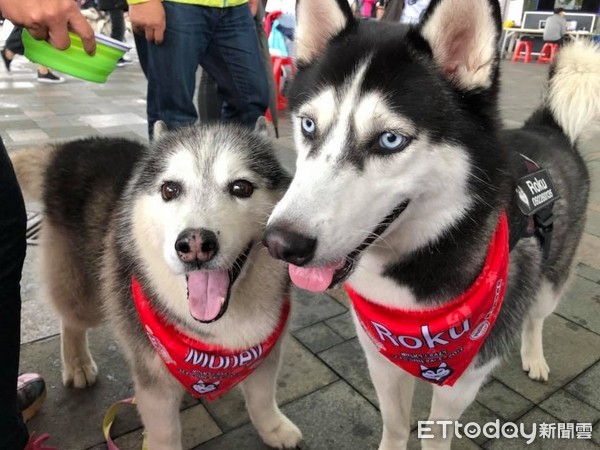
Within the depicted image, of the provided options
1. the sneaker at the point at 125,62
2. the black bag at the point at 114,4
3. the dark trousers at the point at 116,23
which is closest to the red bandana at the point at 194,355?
the black bag at the point at 114,4

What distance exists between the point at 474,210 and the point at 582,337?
1934 mm

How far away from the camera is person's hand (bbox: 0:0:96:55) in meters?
1.42

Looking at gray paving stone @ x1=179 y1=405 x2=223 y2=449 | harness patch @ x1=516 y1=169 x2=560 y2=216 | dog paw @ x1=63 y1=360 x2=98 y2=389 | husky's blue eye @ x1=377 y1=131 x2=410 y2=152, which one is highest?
husky's blue eye @ x1=377 y1=131 x2=410 y2=152

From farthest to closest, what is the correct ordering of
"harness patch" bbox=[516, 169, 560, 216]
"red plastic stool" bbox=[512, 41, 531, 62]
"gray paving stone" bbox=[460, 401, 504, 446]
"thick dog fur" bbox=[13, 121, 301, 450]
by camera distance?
1. "red plastic stool" bbox=[512, 41, 531, 62]
2. "gray paving stone" bbox=[460, 401, 504, 446]
3. "harness patch" bbox=[516, 169, 560, 216]
4. "thick dog fur" bbox=[13, 121, 301, 450]

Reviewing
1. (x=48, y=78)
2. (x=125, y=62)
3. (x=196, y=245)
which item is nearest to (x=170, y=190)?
(x=196, y=245)

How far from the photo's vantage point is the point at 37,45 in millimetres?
1960

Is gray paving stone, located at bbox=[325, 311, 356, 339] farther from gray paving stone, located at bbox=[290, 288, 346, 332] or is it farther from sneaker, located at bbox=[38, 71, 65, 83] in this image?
sneaker, located at bbox=[38, 71, 65, 83]

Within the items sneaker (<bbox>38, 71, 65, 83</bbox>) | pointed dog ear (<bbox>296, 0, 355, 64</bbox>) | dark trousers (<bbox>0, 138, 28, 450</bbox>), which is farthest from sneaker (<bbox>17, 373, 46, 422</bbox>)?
sneaker (<bbox>38, 71, 65, 83</bbox>)

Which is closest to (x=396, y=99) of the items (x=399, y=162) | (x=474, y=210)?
(x=399, y=162)

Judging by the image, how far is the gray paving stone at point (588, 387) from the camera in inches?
96.3

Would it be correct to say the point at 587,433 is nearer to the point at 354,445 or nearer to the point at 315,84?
the point at 354,445

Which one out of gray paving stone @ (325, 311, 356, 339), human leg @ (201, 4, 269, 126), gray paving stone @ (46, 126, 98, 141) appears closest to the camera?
gray paving stone @ (325, 311, 356, 339)

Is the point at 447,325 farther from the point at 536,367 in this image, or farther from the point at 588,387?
the point at 588,387

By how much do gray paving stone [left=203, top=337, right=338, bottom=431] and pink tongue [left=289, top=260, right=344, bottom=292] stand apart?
109 cm
